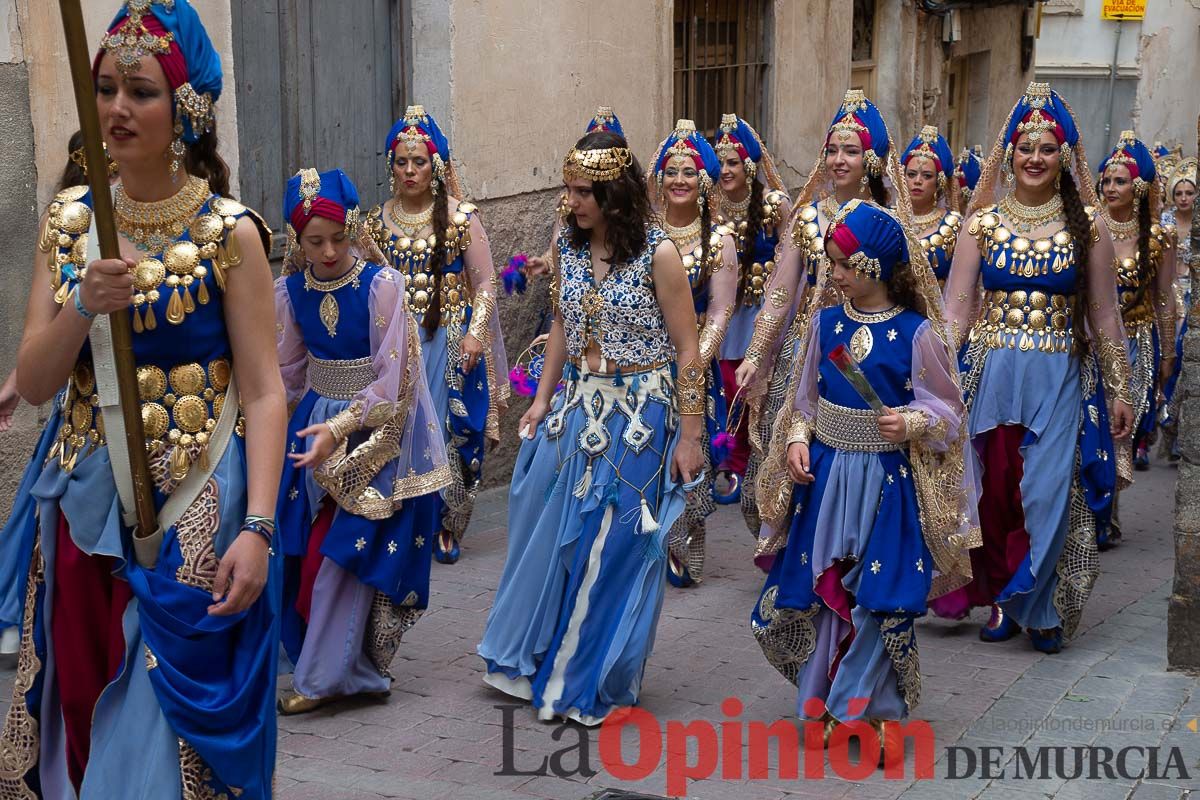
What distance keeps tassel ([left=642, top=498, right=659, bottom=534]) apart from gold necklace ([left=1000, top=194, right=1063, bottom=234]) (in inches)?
90.3

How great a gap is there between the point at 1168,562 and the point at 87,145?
724 cm

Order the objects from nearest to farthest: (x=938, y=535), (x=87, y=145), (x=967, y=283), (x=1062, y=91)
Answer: (x=87, y=145)
(x=938, y=535)
(x=967, y=283)
(x=1062, y=91)

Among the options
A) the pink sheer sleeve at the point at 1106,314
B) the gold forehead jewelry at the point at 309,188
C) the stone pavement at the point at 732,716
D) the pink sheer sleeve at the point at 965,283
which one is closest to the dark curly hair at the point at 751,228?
the stone pavement at the point at 732,716

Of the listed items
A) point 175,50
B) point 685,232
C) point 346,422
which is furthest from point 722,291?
point 175,50

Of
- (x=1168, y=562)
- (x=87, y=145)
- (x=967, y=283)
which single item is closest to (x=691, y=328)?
(x=967, y=283)

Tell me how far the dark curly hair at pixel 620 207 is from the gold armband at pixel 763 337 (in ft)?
4.59

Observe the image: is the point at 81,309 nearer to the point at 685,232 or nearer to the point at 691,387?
the point at 691,387

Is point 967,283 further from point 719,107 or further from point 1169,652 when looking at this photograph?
point 719,107

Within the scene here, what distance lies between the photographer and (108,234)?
11.0 feet

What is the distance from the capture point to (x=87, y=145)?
3.25m

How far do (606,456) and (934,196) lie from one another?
4.74 metres

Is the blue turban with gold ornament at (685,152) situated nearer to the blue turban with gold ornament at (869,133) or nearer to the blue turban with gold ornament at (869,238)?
the blue turban with gold ornament at (869,133)

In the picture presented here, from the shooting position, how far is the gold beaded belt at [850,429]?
5688 mm

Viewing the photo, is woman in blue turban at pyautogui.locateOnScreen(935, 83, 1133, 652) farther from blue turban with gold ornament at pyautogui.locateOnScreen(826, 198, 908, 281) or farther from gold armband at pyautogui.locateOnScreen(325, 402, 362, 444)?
gold armband at pyautogui.locateOnScreen(325, 402, 362, 444)
